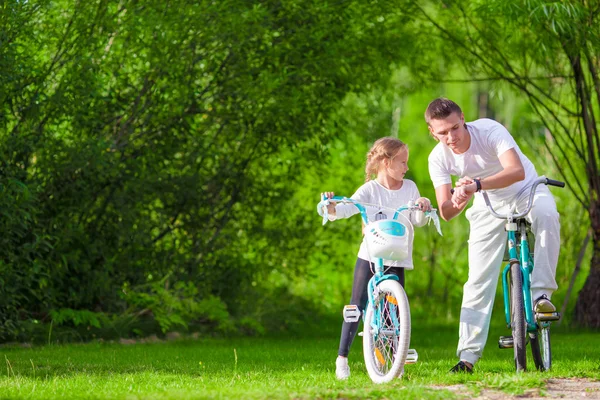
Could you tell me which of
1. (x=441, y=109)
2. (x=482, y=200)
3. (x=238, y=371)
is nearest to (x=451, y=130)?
(x=441, y=109)

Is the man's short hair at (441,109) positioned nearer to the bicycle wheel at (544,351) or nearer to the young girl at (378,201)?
the young girl at (378,201)

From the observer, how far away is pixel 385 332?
4941 millimetres

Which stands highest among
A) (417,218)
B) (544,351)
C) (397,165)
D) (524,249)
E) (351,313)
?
(397,165)

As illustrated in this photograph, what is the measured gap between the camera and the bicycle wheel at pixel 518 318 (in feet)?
16.5

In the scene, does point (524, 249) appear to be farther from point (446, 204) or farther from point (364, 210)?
point (364, 210)

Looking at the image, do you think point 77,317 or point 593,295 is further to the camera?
point 593,295

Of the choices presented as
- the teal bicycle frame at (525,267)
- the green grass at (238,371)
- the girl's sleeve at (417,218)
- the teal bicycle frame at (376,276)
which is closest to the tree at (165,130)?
the green grass at (238,371)

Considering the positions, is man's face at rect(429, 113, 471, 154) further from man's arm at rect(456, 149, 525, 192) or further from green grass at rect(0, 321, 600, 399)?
green grass at rect(0, 321, 600, 399)

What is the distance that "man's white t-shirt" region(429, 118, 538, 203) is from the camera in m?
5.20

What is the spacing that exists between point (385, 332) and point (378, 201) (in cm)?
86

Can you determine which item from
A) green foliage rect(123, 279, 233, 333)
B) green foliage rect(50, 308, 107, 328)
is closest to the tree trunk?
green foliage rect(123, 279, 233, 333)

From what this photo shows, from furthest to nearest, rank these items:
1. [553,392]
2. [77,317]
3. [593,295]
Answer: [593,295] → [77,317] → [553,392]

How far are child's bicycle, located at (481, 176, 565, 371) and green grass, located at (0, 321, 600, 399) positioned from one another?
0.14 metres

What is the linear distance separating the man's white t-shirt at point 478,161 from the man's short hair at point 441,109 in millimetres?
213
